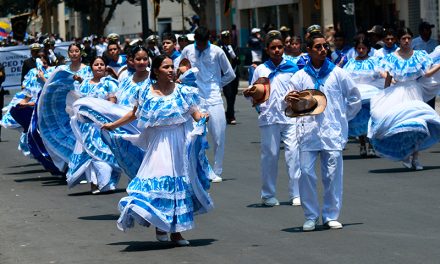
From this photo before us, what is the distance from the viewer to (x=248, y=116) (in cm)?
2759

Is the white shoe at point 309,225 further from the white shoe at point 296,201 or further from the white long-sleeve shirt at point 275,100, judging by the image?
the white long-sleeve shirt at point 275,100

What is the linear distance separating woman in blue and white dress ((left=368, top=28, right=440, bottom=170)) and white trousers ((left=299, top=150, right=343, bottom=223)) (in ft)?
16.5

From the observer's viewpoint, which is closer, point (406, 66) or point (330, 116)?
point (330, 116)

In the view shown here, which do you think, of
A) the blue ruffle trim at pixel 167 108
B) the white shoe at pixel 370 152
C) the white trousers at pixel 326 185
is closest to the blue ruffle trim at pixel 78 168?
the blue ruffle trim at pixel 167 108

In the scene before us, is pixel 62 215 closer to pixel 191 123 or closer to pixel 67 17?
A: pixel 191 123

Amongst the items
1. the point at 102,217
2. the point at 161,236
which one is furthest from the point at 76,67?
the point at 161,236

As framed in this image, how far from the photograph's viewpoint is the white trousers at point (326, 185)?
1097 cm

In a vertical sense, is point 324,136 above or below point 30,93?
below

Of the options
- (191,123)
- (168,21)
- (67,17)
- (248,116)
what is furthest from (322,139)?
(67,17)

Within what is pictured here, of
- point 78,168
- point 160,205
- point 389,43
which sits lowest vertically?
point 78,168

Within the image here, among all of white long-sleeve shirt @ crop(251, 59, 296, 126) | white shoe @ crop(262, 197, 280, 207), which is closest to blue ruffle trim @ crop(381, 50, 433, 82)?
white long-sleeve shirt @ crop(251, 59, 296, 126)

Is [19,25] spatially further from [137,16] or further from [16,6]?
[137,16]

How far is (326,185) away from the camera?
11.0m

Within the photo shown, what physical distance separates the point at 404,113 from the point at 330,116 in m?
5.37
